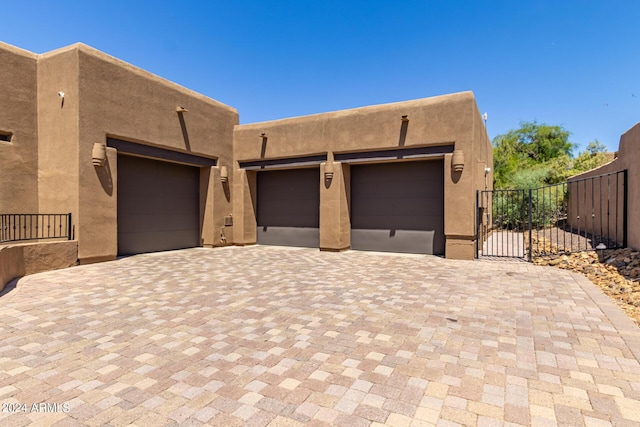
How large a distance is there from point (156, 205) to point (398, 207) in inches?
343

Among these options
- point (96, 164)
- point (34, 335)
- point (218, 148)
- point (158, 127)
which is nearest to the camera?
point (34, 335)

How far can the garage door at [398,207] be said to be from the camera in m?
11.4

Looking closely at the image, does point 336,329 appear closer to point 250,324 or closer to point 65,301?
point 250,324

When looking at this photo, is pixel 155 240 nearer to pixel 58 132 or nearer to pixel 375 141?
pixel 58 132

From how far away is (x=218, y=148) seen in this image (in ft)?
43.7

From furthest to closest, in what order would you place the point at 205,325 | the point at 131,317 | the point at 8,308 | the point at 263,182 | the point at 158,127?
the point at 263,182
the point at 158,127
the point at 8,308
the point at 131,317
the point at 205,325

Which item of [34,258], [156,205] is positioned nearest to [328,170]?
[156,205]

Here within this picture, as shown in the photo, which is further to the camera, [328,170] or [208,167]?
[208,167]

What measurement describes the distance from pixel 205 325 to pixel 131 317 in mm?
1253

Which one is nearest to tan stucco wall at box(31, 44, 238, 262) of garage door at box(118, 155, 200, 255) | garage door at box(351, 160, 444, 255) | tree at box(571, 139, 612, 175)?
garage door at box(118, 155, 200, 255)

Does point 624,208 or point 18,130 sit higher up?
point 18,130

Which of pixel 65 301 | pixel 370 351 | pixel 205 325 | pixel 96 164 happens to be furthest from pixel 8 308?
pixel 370 351

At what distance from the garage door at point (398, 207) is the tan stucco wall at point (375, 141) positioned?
0.79m

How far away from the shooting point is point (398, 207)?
39.1 ft
